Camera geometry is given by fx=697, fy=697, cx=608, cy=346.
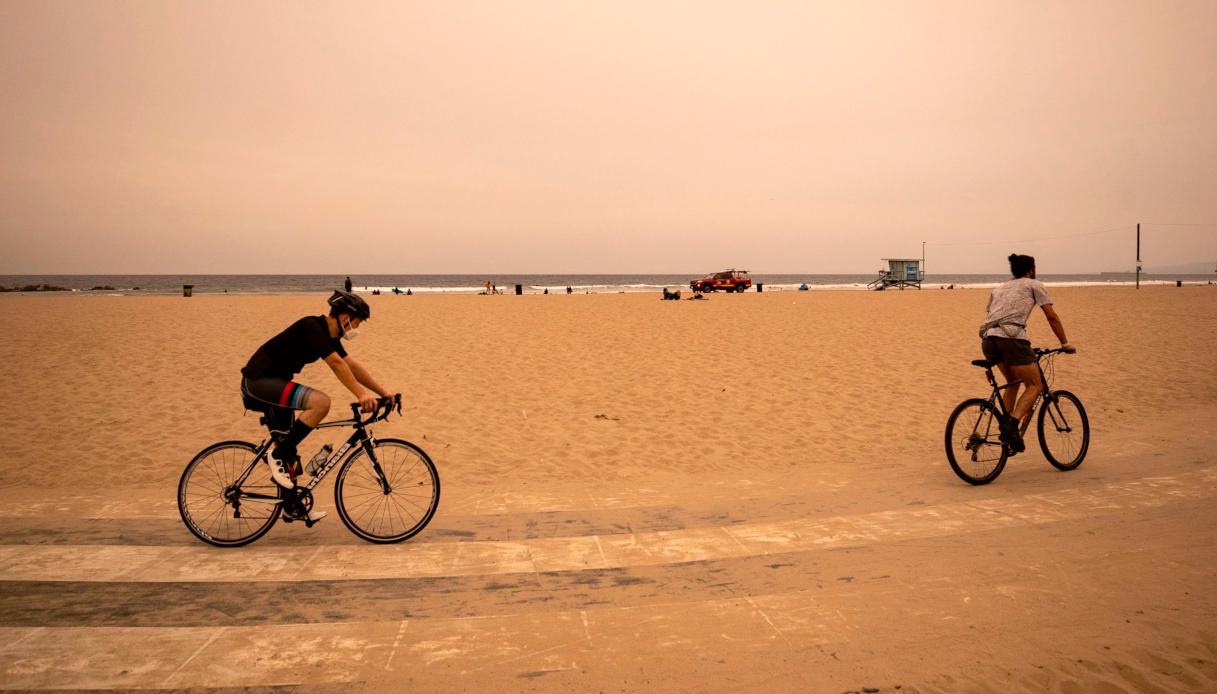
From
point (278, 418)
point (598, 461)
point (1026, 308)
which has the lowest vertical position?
point (598, 461)

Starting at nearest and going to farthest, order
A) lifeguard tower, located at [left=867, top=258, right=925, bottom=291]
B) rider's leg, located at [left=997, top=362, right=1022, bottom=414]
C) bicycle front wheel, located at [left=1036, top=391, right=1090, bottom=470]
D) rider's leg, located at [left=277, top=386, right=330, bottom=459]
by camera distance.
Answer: rider's leg, located at [left=277, top=386, right=330, bottom=459] → rider's leg, located at [left=997, top=362, right=1022, bottom=414] → bicycle front wheel, located at [left=1036, top=391, right=1090, bottom=470] → lifeguard tower, located at [left=867, top=258, right=925, bottom=291]

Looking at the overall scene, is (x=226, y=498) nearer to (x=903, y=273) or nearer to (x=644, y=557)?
(x=644, y=557)

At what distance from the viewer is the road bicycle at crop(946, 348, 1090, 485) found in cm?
621

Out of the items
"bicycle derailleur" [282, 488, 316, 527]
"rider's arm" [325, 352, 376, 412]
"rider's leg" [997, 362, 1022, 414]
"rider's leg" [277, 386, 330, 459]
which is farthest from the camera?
"rider's leg" [997, 362, 1022, 414]

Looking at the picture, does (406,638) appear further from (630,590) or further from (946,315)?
(946,315)

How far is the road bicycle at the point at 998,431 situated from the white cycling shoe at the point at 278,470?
531 cm

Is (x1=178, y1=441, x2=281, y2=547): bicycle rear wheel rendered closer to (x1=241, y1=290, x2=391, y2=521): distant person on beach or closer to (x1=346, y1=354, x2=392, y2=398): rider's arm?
(x1=241, y1=290, x2=391, y2=521): distant person on beach

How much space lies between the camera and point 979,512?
5.40m

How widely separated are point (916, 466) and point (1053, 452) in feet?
3.98

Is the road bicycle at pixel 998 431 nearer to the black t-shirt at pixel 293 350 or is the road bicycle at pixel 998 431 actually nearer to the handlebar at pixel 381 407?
the handlebar at pixel 381 407

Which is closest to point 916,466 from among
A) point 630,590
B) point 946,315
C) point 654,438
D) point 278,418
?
point 654,438

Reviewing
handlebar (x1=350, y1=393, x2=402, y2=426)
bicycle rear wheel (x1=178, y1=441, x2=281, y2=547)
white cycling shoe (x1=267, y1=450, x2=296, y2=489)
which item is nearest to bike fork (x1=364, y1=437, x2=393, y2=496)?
handlebar (x1=350, y1=393, x2=402, y2=426)

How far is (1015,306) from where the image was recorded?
20.4 feet

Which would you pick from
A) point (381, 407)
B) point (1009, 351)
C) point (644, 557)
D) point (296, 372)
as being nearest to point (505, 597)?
point (644, 557)
